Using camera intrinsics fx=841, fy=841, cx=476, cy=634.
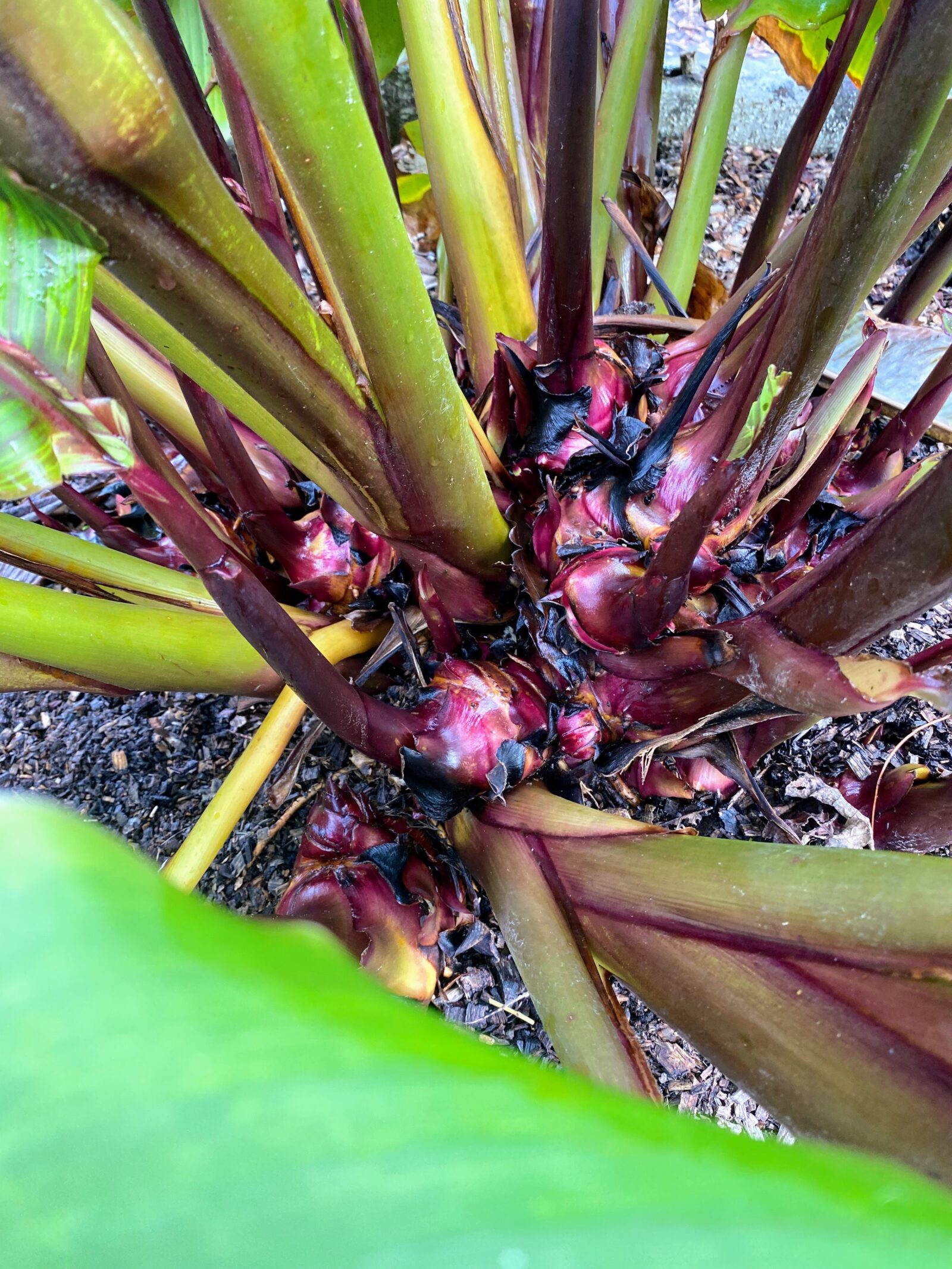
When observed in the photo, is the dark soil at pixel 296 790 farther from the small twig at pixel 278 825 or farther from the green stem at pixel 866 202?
the green stem at pixel 866 202

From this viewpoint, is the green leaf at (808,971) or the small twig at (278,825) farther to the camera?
the small twig at (278,825)

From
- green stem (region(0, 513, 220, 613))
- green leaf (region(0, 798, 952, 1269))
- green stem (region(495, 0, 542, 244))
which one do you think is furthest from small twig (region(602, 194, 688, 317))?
green leaf (region(0, 798, 952, 1269))

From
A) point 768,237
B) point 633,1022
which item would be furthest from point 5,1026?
point 768,237

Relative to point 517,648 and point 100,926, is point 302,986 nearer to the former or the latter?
point 100,926

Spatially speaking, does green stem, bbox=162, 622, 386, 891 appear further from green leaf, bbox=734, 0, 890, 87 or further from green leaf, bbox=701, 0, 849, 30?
green leaf, bbox=701, 0, 849, 30

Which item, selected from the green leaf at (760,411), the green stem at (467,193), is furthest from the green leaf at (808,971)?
the green stem at (467,193)

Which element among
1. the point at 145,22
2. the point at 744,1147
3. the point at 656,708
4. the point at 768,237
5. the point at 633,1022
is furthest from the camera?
the point at 768,237

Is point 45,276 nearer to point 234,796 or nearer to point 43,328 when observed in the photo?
point 43,328

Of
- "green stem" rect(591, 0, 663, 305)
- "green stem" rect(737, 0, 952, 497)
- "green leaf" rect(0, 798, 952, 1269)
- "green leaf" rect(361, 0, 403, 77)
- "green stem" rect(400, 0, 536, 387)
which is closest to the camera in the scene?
"green leaf" rect(0, 798, 952, 1269)
